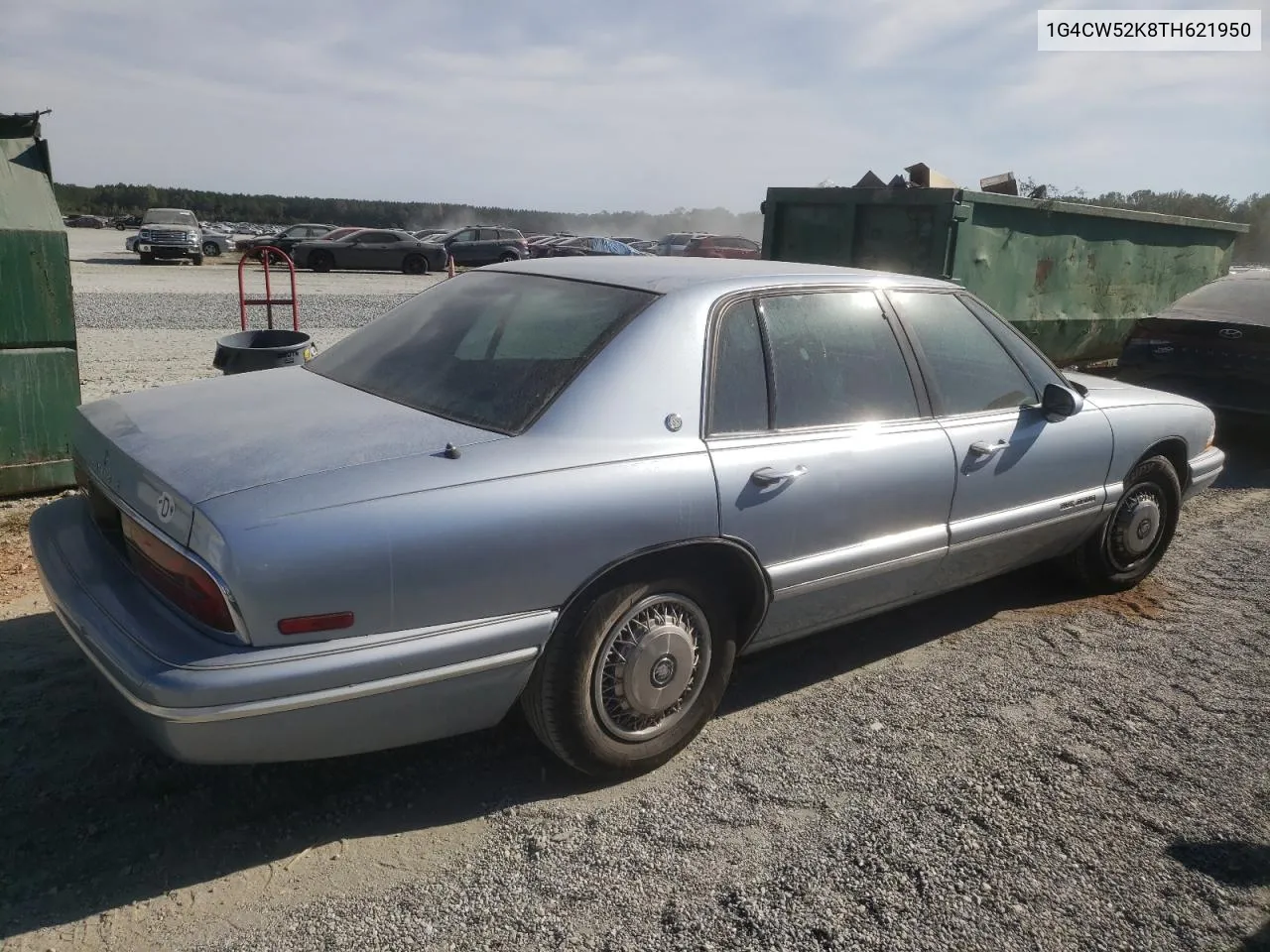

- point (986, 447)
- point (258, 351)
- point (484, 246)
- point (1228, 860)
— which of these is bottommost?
point (1228, 860)

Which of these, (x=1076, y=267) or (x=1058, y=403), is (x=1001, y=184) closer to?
(x=1076, y=267)

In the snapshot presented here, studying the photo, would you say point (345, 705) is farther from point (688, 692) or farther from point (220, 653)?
point (688, 692)

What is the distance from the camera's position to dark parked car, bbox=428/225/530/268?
31.4 meters

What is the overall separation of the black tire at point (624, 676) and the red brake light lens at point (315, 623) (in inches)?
23.5

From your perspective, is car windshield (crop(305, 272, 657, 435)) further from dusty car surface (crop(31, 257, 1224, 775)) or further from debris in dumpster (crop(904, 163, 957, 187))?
debris in dumpster (crop(904, 163, 957, 187))

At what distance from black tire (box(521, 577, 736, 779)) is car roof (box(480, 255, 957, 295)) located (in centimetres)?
102

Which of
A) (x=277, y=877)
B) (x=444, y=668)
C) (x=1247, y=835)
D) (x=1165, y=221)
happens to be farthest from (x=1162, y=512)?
(x=1165, y=221)

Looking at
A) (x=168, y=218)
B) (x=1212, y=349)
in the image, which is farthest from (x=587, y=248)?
(x=1212, y=349)

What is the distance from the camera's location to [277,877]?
2529 millimetres

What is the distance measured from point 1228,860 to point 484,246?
30602 mm

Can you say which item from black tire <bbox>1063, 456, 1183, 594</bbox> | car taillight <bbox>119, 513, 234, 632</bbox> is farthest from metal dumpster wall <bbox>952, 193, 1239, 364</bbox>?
car taillight <bbox>119, 513, 234, 632</bbox>

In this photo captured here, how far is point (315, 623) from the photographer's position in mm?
2318

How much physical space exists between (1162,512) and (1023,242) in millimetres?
4575

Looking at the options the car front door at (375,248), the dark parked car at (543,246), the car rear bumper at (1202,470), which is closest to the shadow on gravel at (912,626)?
the car rear bumper at (1202,470)
